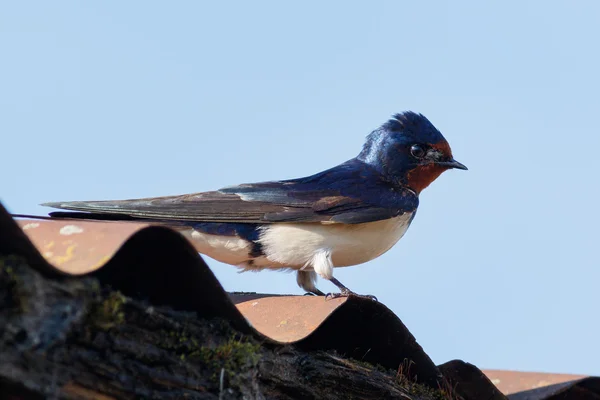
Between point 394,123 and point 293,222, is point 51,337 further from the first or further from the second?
Answer: point 394,123

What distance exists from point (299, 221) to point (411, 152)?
1062 millimetres

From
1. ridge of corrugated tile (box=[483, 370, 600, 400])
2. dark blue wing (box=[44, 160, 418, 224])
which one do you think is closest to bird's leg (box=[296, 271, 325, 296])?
dark blue wing (box=[44, 160, 418, 224])

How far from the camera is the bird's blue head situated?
4.92 meters

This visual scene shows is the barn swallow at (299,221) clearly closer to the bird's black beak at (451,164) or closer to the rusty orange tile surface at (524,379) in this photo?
the bird's black beak at (451,164)

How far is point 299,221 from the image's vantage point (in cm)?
418

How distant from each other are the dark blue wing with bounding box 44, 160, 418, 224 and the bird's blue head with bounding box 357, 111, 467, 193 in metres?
0.27

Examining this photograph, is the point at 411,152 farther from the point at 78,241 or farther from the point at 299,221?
the point at 78,241

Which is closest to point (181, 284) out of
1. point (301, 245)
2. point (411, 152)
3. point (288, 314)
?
point (288, 314)

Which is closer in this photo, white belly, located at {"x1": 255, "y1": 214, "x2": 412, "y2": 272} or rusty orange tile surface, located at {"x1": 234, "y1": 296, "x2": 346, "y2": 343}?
rusty orange tile surface, located at {"x1": 234, "y1": 296, "x2": 346, "y2": 343}

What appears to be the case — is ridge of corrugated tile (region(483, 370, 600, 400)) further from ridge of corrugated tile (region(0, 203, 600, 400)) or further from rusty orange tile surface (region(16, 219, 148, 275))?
rusty orange tile surface (region(16, 219, 148, 275))

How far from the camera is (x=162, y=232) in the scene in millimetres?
2164

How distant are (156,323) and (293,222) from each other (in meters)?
2.07

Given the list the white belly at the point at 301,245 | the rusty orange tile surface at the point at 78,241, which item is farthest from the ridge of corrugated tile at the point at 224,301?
the white belly at the point at 301,245

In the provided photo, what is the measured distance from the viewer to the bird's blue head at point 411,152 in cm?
492
